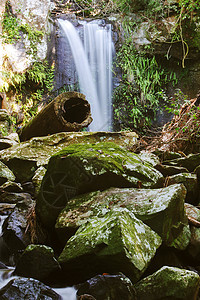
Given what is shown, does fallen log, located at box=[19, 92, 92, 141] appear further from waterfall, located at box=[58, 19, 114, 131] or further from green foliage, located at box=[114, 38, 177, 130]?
green foliage, located at box=[114, 38, 177, 130]

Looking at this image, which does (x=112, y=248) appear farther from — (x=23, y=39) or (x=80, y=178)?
(x=23, y=39)

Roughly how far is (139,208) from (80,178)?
2.27 ft

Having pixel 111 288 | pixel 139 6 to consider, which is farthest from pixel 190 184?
pixel 139 6

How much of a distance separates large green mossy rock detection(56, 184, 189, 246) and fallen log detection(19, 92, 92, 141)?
2.92 m

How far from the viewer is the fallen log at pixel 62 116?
5004 mm

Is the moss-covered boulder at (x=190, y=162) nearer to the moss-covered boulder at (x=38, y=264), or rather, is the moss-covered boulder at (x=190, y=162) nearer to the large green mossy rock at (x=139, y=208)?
the large green mossy rock at (x=139, y=208)

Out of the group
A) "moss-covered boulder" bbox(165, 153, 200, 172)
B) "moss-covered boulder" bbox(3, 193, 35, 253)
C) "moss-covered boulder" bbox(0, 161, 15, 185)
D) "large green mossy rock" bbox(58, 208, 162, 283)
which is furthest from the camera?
"moss-covered boulder" bbox(0, 161, 15, 185)

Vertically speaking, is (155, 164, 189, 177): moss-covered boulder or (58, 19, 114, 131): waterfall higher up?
(58, 19, 114, 131): waterfall

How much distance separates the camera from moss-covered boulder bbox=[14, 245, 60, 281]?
1819 mm

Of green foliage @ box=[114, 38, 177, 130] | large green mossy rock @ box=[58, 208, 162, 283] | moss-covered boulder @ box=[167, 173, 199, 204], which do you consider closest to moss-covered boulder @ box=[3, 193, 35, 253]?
large green mossy rock @ box=[58, 208, 162, 283]

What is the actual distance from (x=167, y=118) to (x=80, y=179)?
811cm

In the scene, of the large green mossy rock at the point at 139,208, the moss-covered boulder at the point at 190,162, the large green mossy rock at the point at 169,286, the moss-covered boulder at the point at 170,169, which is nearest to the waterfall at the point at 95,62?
the moss-covered boulder at the point at 190,162

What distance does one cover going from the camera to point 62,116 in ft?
16.6

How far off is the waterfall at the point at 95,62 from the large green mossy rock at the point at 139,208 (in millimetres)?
7563
